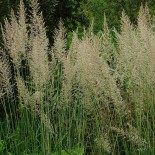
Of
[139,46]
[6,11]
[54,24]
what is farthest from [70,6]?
[139,46]

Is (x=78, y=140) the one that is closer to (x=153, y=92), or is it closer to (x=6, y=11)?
(x=153, y=92)

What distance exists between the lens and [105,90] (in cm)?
409

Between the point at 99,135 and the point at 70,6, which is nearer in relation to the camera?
the point at 99,135

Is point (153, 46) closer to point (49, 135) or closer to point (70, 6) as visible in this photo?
point (49, 135)

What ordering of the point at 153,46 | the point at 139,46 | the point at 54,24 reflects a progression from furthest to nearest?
the point at 54,24 → the point at 139,46 → the point at 153,46

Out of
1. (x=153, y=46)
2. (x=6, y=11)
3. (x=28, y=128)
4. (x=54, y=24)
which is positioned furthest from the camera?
(x=54, y=24)

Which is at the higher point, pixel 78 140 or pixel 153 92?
pixel 153 92

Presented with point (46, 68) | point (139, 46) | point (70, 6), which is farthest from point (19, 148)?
point (70, 6)

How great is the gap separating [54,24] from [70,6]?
14.8 inches

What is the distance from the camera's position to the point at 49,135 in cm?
455

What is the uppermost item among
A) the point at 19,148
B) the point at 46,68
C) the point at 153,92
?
the point at 46,68

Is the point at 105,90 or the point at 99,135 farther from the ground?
the point at 105,90

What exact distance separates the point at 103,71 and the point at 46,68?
1.69 feet

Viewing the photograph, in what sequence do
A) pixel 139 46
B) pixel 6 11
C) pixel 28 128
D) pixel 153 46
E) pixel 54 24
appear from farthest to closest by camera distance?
1. pixel 54 24
2. pixel 6 11
3. pixel 28 128
4. pixel 139 46
5. pixel 153 46
